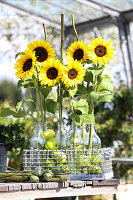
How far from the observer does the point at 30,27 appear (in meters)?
5.58

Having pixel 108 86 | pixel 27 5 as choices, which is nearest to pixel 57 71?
pixel 108 86

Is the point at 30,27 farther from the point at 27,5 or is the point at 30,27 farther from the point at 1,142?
the point at 1,142

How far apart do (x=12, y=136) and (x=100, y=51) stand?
0.60m

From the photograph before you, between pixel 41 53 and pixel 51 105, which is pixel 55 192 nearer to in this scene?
pixel 51 105

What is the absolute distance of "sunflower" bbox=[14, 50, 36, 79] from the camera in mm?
1374

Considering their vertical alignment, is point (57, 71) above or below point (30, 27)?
below

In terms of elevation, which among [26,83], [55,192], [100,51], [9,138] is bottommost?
[55,192]

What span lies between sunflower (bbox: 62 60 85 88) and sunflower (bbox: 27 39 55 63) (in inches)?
4.7

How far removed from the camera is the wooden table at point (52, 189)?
1.19 m

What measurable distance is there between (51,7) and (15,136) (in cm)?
370

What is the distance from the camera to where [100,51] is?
1421 mm

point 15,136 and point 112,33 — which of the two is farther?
point 112,33

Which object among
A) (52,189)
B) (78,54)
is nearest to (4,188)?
(52,189)

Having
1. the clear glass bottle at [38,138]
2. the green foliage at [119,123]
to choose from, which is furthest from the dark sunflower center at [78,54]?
the green foliage at [119,123]
